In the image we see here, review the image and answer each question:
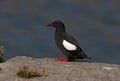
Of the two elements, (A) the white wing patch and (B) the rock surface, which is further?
(A) the white wing patch

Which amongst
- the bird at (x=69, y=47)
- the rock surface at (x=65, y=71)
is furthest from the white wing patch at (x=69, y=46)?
the rock surface at (x=65, y=71)

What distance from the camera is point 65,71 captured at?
1497 cm

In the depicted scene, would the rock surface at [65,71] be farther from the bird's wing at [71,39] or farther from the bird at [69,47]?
the bird's wing at [71,39]

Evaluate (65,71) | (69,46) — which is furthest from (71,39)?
(65,71)

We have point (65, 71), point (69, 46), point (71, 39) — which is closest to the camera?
point (65, 71)

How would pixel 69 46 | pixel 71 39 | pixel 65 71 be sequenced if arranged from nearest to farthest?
pixel 65 71
pixel 69 46
pixel 71 39

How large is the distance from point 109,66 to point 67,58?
1.60 meters

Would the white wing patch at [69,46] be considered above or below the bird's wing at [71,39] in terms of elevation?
below

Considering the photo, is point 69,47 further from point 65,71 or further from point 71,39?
point 65,71

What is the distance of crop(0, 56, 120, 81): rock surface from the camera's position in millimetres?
14141

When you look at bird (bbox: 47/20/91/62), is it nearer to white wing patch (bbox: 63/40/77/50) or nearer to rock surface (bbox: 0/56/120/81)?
white wing patch (bbox: 63/40/77/50)

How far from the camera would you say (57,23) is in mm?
17844

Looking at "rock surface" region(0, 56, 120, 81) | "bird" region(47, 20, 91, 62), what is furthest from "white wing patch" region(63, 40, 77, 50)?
"rock surface" region(0, 56, 120, 81)

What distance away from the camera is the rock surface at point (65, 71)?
14141 millimetres
